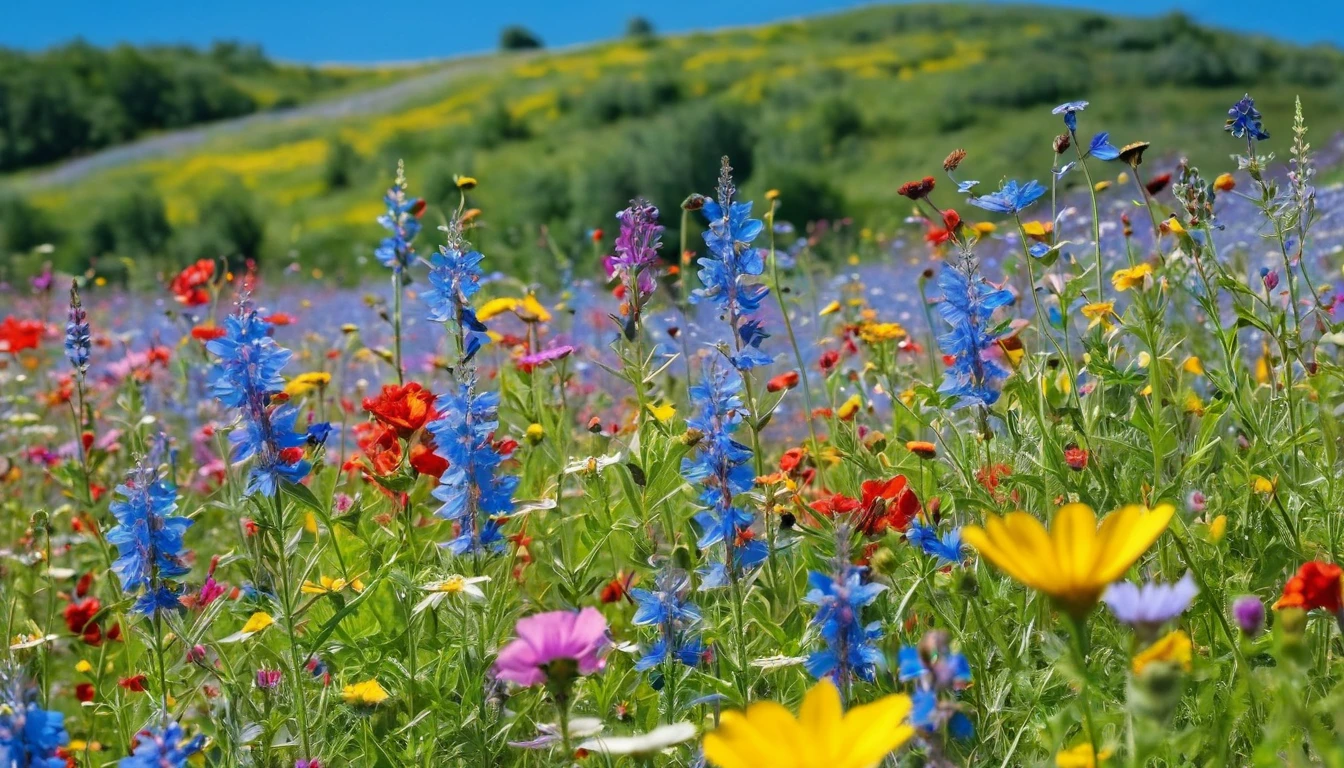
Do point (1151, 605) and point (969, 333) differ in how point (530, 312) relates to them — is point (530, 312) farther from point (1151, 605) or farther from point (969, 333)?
point (1151, 605)

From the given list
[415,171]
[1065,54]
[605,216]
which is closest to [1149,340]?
[605,216]

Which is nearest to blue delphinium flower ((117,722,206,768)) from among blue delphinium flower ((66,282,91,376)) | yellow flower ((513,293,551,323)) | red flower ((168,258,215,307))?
blue delphinium flower ((66,282,91,376))

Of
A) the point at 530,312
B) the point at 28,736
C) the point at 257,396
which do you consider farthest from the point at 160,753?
the point at 530,312

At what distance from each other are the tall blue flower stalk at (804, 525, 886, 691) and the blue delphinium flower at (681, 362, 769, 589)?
243 millimetres

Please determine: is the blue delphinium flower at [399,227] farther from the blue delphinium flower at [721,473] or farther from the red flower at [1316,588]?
the red flower at [1316,588]

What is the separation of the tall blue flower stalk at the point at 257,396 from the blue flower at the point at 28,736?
1.49 ft

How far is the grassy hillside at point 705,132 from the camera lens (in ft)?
54.8

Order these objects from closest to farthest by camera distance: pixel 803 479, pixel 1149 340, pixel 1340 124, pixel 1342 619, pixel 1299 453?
1. pixel 1342 619
2. pixel 1149 340
3. pixel 1299 453
4. pixel 803 479
5. pixel 1340 124

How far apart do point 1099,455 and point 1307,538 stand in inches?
13.8

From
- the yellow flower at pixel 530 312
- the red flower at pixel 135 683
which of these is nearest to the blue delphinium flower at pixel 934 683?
the red flower at pixel 135 683

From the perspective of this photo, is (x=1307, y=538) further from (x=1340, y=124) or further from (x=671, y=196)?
(x=1340, y=124)

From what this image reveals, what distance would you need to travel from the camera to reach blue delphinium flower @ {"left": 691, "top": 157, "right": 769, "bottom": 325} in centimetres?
167

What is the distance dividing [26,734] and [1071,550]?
0.99m

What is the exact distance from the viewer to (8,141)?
3719 cm
